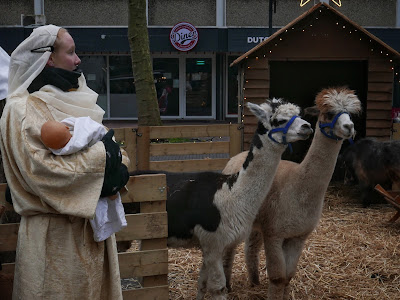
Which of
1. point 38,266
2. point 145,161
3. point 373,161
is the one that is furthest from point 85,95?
point 373,161

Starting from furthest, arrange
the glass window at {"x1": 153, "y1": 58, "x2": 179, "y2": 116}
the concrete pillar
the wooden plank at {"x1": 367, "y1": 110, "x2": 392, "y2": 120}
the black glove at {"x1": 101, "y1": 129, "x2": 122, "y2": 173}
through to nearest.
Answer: the glass window at {"x1": 153, "y1": 58, "x2": 179, "y2": 116} → the concrete pillar → the wooden plank at {"x1": 367, "y1": 110, "x2": 392, "y2": 120} → the black glove at {"x1": 101, "y1": 129, "x2": 122, "y2": 173}

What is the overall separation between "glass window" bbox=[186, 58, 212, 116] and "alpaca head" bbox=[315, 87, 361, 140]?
1728 centimetres

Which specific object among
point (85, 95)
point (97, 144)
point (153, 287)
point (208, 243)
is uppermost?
point (85, 95)

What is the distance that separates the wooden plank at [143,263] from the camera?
3795mm

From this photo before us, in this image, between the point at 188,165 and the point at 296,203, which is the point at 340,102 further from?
the point at 188,165

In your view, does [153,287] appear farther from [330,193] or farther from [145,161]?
[330,193]

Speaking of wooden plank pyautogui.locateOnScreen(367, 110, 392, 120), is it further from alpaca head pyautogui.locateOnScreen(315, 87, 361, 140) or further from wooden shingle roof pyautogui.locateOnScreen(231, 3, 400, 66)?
alpaca head pyautogui.locateOnScreen(315, 87, 361, 140)

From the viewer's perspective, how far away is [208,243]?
4.05 m

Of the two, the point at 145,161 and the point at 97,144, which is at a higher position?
the point at 97,144

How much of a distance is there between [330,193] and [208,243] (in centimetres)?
591

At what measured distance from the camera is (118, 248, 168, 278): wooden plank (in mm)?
3795

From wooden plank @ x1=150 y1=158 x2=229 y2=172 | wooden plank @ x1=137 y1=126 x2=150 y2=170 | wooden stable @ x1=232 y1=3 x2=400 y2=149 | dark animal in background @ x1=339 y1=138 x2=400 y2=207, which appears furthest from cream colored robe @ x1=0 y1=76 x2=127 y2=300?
dark animal in background @ x1=339 y1=138 x2=400 y2=207

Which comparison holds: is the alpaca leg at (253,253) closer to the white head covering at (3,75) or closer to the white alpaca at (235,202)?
the white alpaca at (235,202)

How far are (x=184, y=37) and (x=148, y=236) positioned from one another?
17.6 m
